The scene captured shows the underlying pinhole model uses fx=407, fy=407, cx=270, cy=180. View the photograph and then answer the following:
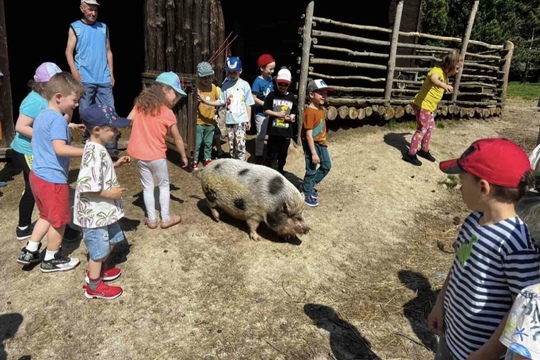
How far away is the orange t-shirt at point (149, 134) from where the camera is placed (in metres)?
4.27

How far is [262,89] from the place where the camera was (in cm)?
679

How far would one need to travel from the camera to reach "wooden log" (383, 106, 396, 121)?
9.18 meters

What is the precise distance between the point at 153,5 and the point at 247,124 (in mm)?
2818

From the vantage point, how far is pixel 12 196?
5.46 meters

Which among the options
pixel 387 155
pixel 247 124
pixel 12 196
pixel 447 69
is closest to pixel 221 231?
pixel 247 124

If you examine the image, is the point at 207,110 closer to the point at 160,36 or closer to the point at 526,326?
the point at 160,36

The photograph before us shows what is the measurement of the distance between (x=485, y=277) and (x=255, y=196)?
3.02m

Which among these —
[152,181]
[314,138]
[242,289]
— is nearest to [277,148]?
[314,138]

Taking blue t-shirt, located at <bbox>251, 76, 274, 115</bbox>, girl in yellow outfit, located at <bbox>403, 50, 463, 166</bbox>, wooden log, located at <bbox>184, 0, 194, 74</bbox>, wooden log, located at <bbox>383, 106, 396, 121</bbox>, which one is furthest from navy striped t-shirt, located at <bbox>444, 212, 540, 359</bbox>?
wooden log, located at <bbox>383, 106, 396, 121</bbox>

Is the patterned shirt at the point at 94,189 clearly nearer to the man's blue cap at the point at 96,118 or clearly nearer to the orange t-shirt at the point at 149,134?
the man's blue cap at the point at 96,118

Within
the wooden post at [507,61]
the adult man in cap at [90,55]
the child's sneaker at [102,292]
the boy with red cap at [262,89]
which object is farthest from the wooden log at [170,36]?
the wooden post at [507,61]

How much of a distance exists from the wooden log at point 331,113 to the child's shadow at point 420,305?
170 inches

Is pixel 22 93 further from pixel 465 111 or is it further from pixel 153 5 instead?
pixel 465 111

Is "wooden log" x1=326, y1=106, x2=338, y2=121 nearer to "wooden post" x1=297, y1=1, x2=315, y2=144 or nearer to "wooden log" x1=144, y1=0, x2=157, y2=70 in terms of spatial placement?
"wooden post" x1=297, y1=1, x2=315, y2=144
